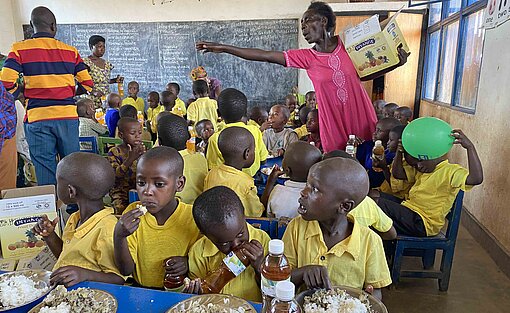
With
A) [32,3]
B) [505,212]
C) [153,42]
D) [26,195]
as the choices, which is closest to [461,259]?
[505,212]

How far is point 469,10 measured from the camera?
4.27 meters

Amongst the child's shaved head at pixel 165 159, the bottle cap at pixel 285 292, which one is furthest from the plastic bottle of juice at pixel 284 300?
the child's shaved head at pixel 165 159

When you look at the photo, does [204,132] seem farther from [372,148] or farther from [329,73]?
[372,148]

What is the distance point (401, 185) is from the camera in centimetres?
281

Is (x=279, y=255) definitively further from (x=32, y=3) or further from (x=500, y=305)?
(x=32, y=3)

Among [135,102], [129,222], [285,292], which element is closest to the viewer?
[285,292]

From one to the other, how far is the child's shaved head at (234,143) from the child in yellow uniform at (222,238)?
674 millimetres


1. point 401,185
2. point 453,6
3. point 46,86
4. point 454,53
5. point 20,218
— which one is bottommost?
point 20,218

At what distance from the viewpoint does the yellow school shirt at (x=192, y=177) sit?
236cm

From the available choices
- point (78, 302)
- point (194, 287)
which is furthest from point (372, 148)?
point (78, 302)

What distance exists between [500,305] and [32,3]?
915cm

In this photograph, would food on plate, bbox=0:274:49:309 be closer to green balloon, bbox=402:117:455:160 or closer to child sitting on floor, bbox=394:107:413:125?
green balloon, bbox=402:117:455:160

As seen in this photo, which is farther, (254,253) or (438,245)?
(438,245)

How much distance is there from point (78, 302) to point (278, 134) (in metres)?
2.82
